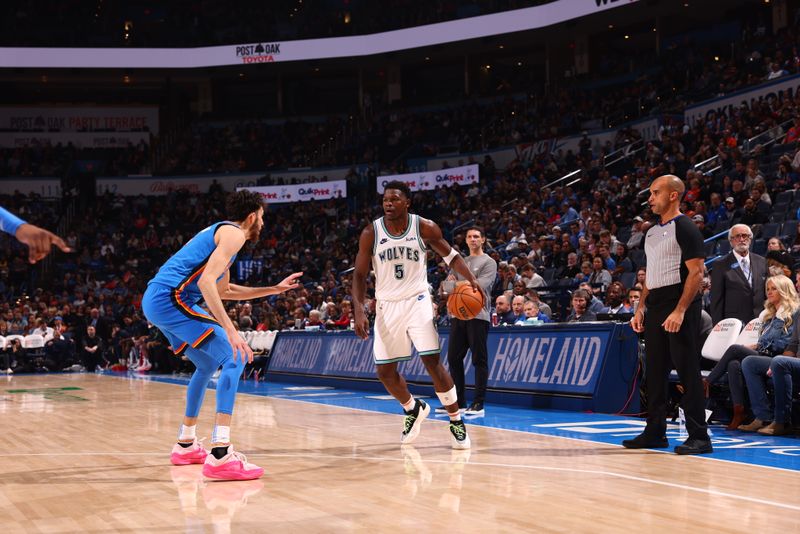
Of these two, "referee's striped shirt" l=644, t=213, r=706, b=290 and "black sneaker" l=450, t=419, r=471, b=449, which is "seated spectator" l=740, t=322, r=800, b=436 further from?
"black sneaker" l=450, t=419, r=471, b=449

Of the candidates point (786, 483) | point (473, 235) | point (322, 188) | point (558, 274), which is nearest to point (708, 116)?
point (558, 274)

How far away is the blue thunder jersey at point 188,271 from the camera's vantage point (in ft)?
20.2

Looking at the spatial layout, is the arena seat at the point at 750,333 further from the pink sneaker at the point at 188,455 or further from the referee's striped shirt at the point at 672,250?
the pink sneaker at the point at 188,455

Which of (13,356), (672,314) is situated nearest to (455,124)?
(13,356)

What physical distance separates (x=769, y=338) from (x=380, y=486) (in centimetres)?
434

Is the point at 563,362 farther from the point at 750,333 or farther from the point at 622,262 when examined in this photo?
the point at 622,262

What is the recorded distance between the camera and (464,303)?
28.0 ft

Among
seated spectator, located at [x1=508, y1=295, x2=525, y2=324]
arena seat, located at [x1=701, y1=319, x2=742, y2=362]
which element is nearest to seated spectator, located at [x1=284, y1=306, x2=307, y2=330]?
seated spectator, located at [x1=508, y1=295, x2=525, y2=324]

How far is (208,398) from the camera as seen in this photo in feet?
42.6

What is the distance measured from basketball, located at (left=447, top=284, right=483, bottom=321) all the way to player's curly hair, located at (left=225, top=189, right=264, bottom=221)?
2.80m

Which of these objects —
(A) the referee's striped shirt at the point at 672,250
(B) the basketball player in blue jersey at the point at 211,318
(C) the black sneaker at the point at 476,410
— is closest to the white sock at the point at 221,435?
(B) the basketball player in blue jersey at the point at 211,318

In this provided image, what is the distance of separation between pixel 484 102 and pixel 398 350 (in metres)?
29.7

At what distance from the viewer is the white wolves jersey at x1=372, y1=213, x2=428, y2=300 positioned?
7.27 metres

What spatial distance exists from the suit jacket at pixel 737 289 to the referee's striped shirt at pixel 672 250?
7.76ft
